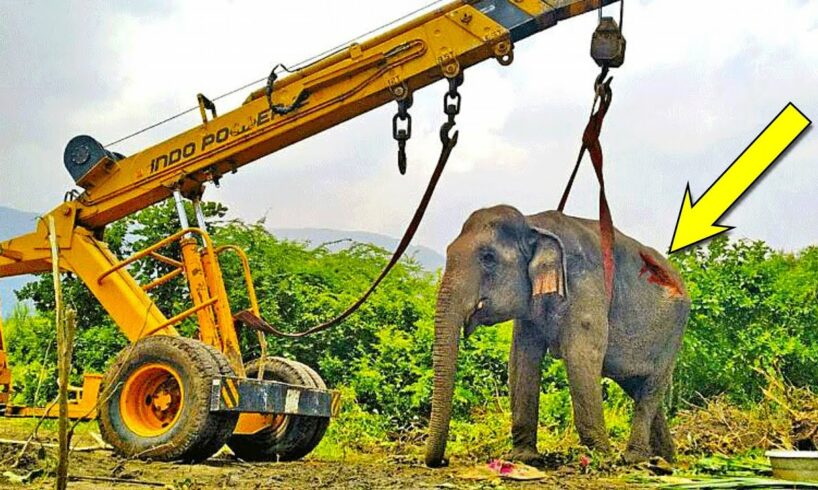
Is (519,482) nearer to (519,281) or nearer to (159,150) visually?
(519,281)

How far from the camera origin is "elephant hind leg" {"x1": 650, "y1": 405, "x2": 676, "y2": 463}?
10.2m

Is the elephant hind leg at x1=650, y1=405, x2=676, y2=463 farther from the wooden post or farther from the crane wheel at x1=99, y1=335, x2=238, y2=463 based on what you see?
the wooden post

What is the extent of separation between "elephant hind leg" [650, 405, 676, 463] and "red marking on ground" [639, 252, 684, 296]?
1.19 meters

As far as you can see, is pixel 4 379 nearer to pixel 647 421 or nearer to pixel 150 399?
pixel 150 399

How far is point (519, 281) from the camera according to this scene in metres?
9.02

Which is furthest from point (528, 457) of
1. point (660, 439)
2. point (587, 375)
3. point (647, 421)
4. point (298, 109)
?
point (298, 109)

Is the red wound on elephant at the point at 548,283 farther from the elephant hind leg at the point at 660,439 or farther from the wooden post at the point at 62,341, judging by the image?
the wooden post at the point at 62,341

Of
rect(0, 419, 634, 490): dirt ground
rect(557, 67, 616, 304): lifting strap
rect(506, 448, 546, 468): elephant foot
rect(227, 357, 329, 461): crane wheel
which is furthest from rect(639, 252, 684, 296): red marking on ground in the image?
rect(227, 357, 329, 461): crane wheel

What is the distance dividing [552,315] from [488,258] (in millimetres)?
783

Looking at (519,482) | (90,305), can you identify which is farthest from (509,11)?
(90,305)

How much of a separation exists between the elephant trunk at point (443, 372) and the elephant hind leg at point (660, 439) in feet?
9.30

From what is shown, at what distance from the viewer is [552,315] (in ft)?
29.6

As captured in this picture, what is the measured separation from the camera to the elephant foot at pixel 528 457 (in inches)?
350

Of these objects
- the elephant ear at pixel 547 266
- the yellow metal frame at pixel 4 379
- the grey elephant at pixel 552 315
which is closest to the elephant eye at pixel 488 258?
the grey elephant at pixel 552 315
